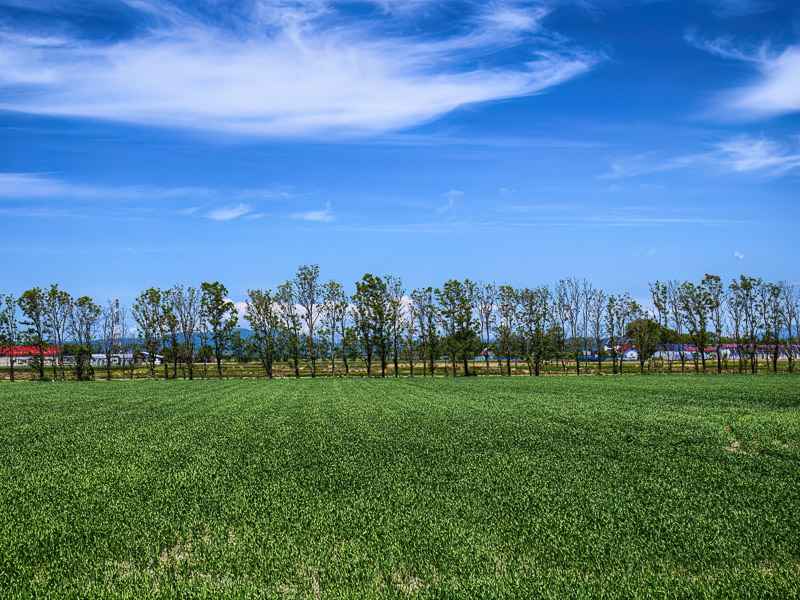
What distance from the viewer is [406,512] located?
26.6 feet

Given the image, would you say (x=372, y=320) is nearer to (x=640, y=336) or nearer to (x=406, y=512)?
(x=640, y=336)

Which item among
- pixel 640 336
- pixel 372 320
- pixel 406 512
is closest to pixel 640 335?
pixel 640 336

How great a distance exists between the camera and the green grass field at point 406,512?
6.01 metres

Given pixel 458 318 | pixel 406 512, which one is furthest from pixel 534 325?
pixel 406 512

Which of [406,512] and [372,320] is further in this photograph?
[372,320]

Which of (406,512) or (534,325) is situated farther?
(534,325)

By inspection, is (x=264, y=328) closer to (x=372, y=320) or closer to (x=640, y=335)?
(x=372, y=320)

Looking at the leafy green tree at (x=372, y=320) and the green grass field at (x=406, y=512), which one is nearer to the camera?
Answer: the green grass field at (x=406, y=512)

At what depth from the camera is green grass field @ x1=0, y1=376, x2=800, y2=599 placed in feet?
19.7

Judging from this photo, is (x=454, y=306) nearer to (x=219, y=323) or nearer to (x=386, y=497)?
(x=219, y=323)

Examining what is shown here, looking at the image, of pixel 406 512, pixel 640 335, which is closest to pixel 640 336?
pixel 640 335

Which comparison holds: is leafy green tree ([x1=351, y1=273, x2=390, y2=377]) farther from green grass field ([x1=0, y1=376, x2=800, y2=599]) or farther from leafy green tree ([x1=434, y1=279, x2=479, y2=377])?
green grass field ([x1=0, y1=376, x2=800, y2=599])

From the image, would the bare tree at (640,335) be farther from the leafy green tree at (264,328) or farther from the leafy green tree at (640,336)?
the leafy green tree at (264,328)

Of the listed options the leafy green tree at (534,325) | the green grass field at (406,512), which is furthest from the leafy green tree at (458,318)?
the green grass field at (406,512)
